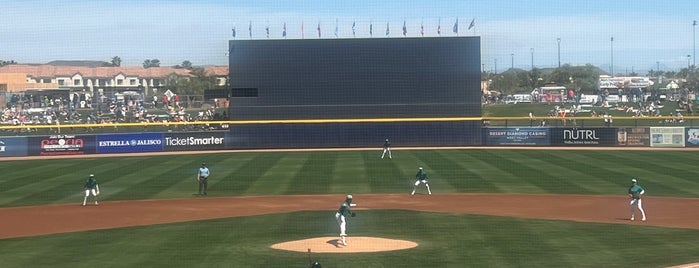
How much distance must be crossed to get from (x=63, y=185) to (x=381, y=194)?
39.6 ft

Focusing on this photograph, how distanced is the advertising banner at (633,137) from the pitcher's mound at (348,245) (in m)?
27.4

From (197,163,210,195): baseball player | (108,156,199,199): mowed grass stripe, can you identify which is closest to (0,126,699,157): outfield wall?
(108,156,199,199): mowed grass stripe

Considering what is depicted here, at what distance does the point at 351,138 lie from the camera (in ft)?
139

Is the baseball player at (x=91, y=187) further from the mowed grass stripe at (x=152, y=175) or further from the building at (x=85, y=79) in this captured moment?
the building at (x=85, y=79)

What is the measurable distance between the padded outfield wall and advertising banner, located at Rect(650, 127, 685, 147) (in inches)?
372

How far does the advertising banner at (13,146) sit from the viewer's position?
41.2 meters

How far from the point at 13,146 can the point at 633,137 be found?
32.4 metres

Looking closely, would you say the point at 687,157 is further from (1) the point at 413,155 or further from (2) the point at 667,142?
(1) the point at 413,155

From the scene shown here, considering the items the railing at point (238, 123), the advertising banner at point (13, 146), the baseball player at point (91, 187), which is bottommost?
the baseball player at point (91, 187)

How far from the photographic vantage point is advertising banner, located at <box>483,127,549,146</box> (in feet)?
141

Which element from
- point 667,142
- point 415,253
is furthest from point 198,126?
point 415,253

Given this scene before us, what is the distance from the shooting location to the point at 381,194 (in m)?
26.2

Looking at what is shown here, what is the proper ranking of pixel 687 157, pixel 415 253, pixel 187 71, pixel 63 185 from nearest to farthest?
pixel 415 253 < pixel 63 185 < pixel 687 157 < pixel 187 71

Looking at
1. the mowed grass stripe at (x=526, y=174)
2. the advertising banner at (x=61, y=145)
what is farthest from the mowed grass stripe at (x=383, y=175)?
the advertising banner at (x=61, y=145)
